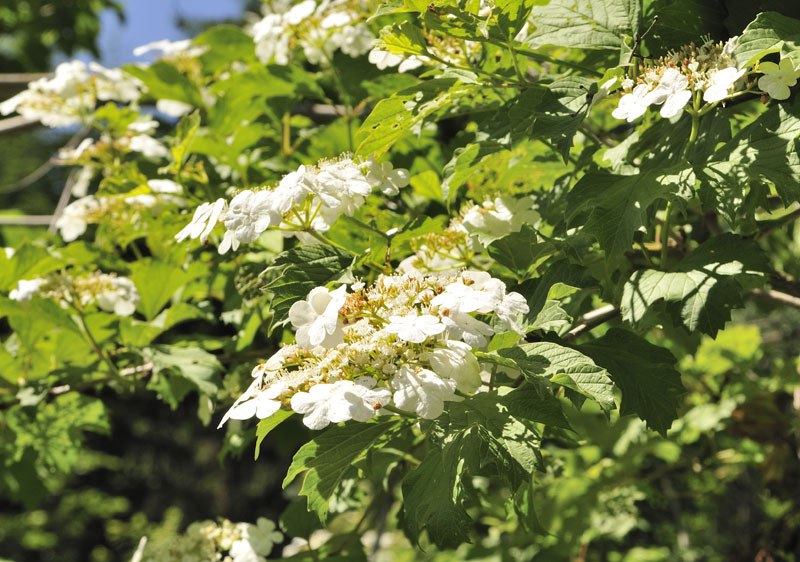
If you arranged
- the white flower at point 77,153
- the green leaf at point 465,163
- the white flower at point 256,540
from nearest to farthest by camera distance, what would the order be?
1. the green leaf at point 465,163
2. the white flower at point 256,540
3. the white flower at point 77,153

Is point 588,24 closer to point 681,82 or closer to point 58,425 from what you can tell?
point 681,82

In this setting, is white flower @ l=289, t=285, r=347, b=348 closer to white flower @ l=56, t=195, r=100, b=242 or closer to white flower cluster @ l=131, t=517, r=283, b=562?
white flower cluster @ l=131, t=517, r=283, b=562

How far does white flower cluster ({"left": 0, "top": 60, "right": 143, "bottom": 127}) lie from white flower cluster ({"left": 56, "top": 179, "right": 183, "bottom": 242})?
294mm

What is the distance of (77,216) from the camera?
1.95 meters

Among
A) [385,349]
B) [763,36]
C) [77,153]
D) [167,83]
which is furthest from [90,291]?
[763,36]

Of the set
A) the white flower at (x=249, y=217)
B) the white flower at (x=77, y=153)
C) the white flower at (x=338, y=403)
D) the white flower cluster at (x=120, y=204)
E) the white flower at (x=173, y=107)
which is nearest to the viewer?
the white flower at (x=338, y=403)

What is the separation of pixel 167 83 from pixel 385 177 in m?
0.97

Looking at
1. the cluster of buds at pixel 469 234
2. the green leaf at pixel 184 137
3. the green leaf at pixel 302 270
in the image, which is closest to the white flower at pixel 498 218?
the cluster of buds at pixel 469 234

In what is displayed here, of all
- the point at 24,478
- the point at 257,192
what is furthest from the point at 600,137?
the point at 24,478

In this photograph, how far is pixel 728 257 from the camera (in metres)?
1.22

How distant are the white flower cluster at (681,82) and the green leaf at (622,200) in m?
0.11

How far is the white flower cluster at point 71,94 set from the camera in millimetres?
2086

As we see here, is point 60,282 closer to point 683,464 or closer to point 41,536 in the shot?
point 683,464

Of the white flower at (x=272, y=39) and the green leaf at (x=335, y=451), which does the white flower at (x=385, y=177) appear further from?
the white flower at (x=272, y=39)
